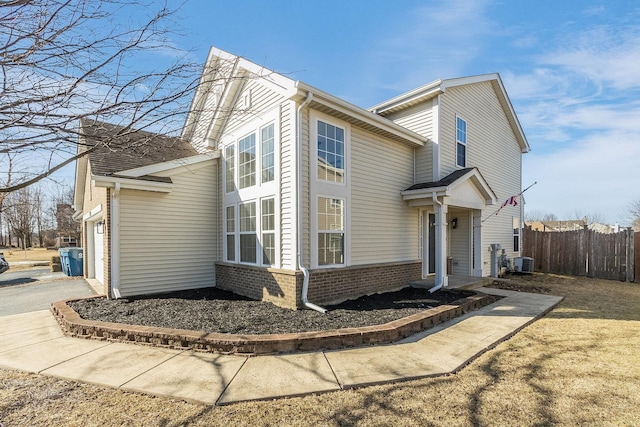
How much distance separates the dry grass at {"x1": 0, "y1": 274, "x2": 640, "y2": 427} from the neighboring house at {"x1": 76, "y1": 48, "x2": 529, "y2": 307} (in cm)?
352

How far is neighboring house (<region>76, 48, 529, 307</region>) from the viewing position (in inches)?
276

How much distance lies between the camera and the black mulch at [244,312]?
5.47m

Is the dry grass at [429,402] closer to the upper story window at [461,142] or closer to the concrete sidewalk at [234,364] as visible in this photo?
the concrete sidewalk at [234,364]

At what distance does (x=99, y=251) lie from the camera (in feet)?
35.4

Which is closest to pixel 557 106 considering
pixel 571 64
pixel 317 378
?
pixel 571 64

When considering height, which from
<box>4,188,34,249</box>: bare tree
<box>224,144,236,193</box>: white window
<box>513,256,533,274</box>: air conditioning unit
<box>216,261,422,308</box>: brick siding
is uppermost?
<box>224,144,236,193</box>: white window

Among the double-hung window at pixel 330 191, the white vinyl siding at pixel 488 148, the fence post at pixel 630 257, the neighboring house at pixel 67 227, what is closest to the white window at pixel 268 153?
the double-hung window at pixel 330 191

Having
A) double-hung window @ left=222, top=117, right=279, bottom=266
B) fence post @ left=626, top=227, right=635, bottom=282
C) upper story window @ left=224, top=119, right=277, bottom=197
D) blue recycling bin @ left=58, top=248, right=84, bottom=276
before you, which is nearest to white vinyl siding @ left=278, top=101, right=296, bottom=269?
double-hung window @ left=222, top=117, right=279, bottom=266

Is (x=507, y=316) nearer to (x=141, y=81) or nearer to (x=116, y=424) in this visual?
(x=116, y=424)

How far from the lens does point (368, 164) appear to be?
8.27 m

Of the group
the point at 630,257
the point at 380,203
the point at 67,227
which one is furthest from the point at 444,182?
the point at 67,227

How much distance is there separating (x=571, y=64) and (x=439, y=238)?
21.2 feet

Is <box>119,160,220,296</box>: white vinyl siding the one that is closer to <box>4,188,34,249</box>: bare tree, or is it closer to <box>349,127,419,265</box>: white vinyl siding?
<box>4,188,34,249</box>: bare tree

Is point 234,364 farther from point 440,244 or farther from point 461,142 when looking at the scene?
point 461,142
